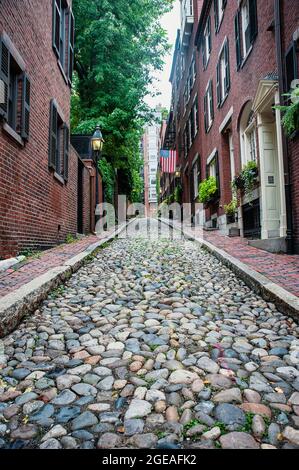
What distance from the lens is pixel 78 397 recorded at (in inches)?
78.2

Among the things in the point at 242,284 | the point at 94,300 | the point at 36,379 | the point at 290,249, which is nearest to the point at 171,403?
the point at 36,379

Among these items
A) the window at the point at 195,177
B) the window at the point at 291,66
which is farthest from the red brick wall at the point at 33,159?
the window at the point at 195,177

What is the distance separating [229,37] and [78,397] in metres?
13.1

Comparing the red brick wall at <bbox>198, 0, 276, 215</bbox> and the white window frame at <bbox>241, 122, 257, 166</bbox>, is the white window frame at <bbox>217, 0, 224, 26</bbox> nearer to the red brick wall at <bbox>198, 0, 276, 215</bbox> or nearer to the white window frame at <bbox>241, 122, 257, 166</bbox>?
the red brick wall at <bbox>198, 0, 276, 215</bbox>

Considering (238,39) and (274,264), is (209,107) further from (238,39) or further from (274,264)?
(274,264)

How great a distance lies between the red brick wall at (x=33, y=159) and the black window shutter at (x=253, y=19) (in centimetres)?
537

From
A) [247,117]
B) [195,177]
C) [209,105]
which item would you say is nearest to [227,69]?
[247,117]

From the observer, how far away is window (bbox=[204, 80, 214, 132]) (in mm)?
15079

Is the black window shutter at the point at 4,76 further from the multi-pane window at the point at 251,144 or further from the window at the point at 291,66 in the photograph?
the multi-pane window at the point at 251,144

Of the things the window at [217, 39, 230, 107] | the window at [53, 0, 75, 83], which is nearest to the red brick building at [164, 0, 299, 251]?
the window at [217, 39, 230, 107]

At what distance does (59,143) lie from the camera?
9.45 m

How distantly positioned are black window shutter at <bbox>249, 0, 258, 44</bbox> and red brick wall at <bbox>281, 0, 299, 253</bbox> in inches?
83.6

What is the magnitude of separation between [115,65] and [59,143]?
9780 millimetres
